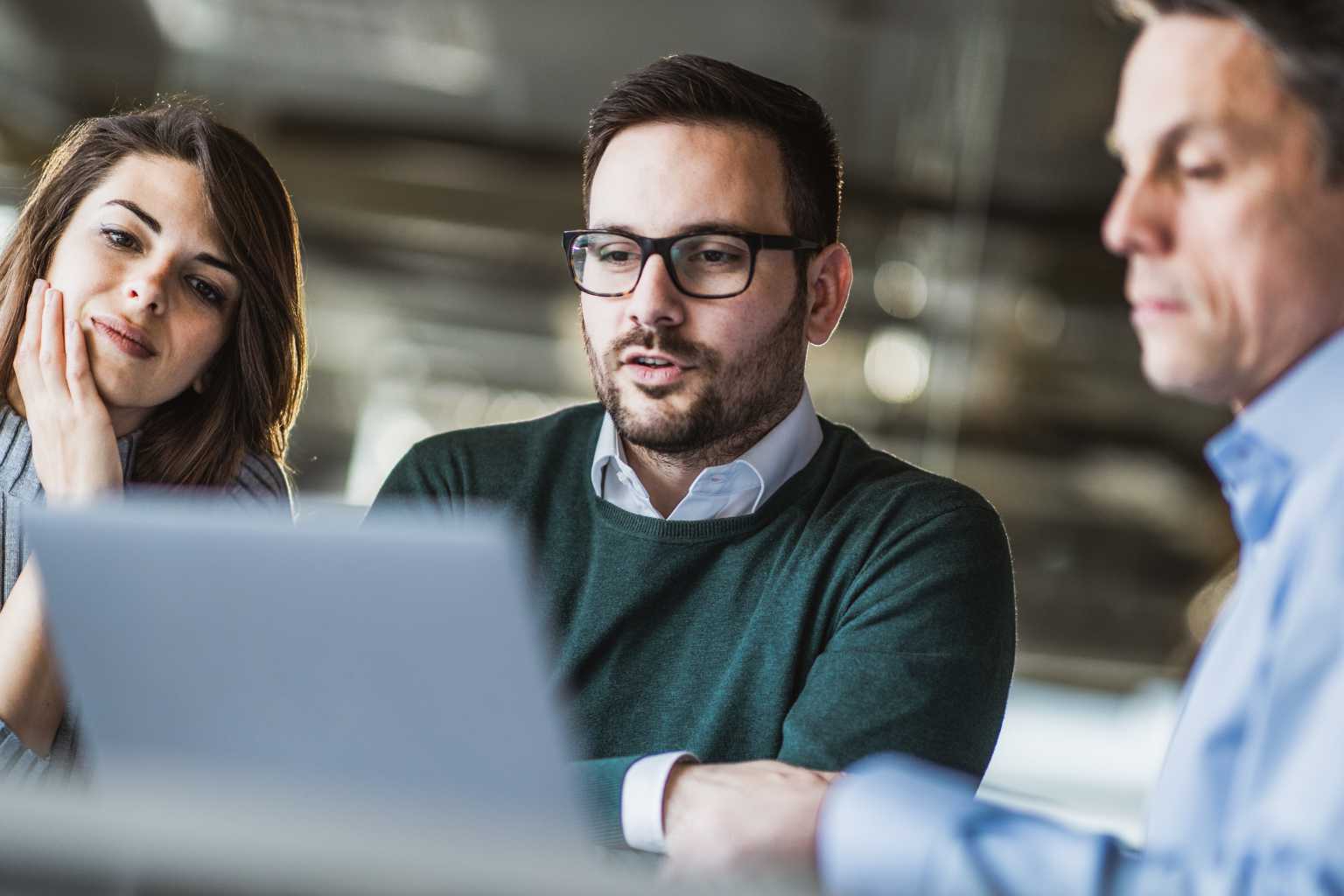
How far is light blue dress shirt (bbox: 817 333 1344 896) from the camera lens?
2.18ft

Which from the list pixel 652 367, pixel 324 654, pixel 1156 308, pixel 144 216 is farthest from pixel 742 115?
pixel 324 654

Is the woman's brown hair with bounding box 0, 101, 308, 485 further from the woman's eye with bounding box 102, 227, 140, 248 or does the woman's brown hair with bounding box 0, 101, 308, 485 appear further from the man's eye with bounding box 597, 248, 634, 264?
the man's eye with bounding box 597, 248, 634, 264

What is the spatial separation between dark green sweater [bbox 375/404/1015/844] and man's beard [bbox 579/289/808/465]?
86 millimetres

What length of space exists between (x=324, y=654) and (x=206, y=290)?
0.98 metres

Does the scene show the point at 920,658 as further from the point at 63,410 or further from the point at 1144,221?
the point at 63,410

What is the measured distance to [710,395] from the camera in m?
1.53

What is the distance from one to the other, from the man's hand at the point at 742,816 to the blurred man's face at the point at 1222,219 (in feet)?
1.41

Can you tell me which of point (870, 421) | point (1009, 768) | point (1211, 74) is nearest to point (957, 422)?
point (870, 421)

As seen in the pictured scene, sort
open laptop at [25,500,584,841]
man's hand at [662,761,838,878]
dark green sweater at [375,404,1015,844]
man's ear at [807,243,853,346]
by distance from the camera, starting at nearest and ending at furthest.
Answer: open laptop at [25,500,584,841]
man's hand at [662,761,838,878]
dark green sweater at [375,404,1015,844]
man's ear at [807,243,853,346]

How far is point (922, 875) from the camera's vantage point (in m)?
0.72

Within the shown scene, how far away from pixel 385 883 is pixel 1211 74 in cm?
70

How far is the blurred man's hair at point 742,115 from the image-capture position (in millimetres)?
1560

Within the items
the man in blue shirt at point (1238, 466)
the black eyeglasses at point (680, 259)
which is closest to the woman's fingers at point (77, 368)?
the black eyeglasses at point (680, 259)

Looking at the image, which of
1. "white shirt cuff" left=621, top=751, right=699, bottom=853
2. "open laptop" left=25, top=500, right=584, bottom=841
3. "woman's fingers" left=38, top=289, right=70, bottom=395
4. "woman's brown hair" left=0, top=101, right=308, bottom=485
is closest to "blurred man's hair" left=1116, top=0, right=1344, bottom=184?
"open laptop" left=25, top=500, right=584, bottom=841
